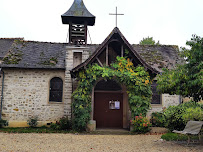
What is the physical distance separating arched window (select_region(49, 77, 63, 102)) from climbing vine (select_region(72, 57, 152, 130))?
9.40ft

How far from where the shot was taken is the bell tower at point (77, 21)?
1525 centimetres

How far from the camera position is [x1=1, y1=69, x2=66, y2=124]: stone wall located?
14828 mm

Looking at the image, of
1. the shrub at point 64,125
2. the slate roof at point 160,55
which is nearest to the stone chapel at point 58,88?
the shrub at point 64,125

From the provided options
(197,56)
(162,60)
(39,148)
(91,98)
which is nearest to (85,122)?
(91,98)

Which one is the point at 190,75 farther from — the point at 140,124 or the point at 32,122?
the point at 32,122

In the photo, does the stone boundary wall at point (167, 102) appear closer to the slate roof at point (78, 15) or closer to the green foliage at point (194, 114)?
the green foliage at point (194, 114)

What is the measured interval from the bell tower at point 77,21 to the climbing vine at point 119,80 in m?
3.44

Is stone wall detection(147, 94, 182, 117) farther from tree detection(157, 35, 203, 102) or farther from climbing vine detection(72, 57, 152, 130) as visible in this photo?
tree detection(157, 35, 203, 102)

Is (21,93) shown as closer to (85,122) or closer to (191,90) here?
(85,122)

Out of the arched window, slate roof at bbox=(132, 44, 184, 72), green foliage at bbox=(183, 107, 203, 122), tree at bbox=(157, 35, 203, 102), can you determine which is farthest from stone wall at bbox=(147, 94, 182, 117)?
tree at bbox=(157, 35, 203, 102)

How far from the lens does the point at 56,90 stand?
50.6ft

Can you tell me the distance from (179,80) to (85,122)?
6098 mm

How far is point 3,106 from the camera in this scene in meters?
14.8

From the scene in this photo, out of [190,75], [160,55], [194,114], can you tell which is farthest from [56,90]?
[190,75]
